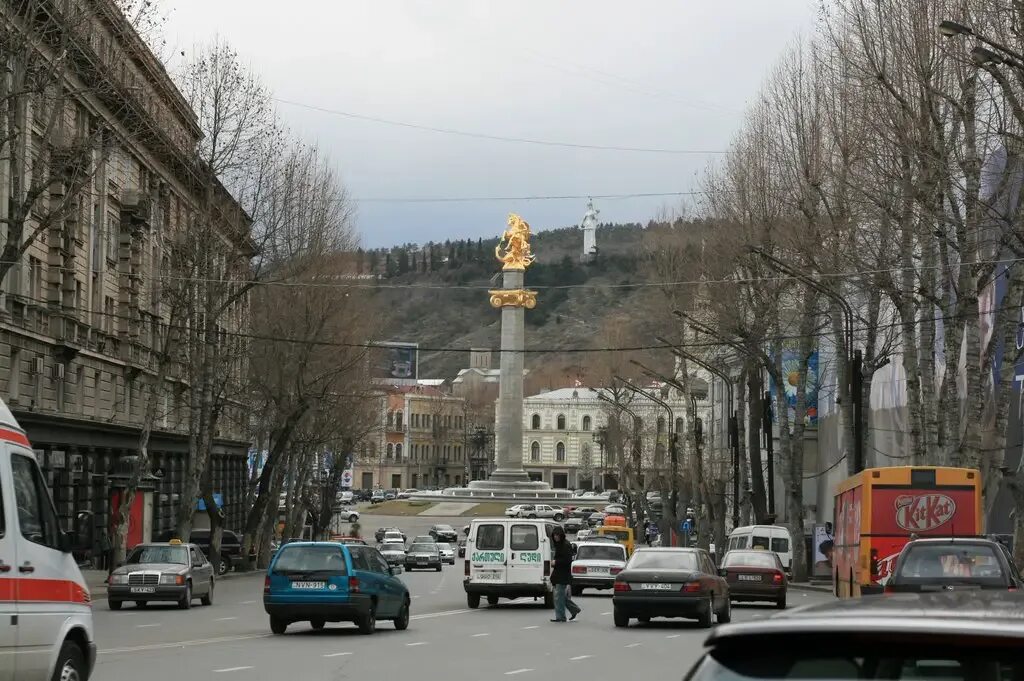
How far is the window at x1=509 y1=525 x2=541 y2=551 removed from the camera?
3127cm

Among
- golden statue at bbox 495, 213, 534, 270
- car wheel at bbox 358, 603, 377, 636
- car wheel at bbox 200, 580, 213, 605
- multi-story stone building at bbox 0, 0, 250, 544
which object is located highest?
golden statue at bbox 495, 213, 534, 270

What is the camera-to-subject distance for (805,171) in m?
38.9

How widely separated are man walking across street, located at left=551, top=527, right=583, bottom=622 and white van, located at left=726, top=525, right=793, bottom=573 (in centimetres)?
2070

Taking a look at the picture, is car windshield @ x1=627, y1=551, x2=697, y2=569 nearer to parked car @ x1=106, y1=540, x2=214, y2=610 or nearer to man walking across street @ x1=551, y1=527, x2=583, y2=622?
man walking across street @ x1=551, y1=527, x2=583, y2=622

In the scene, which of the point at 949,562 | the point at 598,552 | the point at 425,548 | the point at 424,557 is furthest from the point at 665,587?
the point at 425,548

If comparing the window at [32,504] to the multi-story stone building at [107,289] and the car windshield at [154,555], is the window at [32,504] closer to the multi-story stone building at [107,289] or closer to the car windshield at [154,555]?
the multi-story stone building at [107,289]

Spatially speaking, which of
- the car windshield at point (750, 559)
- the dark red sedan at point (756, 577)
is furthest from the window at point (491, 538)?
the car windshield at point (750, 559)

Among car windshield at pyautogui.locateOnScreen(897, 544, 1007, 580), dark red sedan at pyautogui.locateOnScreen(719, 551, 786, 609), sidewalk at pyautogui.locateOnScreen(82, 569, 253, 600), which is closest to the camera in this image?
car windshield at pyautogui.locateOnScreen(897, 544, 1007, 580)

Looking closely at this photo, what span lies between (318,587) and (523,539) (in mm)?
8813

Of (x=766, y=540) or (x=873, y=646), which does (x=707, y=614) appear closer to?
(x=873, y=646)

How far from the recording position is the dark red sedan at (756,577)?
32.8m

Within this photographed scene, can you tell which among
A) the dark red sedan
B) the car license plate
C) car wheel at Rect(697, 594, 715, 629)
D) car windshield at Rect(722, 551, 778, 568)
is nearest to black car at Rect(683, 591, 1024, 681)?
the car license plate

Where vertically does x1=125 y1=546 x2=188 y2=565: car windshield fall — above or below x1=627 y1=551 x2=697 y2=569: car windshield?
below

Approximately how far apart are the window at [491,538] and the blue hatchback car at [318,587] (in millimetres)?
7497
